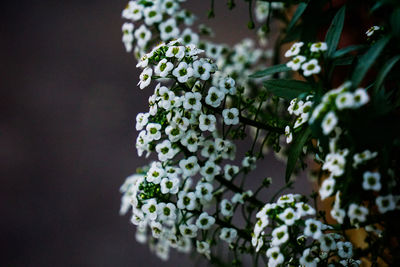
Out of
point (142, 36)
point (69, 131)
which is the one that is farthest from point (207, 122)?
point (69, 131)

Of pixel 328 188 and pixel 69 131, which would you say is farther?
pixel 69 131

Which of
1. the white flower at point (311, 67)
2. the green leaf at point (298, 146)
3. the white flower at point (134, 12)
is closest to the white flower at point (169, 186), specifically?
the green leaf at point (298, 146)

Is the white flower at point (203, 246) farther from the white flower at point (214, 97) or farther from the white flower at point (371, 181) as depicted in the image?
the white flower at point (371, 181)

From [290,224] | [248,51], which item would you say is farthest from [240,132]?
[248,51]

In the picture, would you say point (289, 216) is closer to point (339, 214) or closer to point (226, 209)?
point (339, 214)

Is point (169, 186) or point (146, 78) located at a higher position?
point (146, 78)

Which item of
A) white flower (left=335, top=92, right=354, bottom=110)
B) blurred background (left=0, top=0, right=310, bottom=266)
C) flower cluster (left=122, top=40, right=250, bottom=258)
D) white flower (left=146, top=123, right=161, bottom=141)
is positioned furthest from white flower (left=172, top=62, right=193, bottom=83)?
blurred background (left=0, top=0, right=310, bottom=266)

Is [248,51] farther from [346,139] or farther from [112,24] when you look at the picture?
[112,24]
